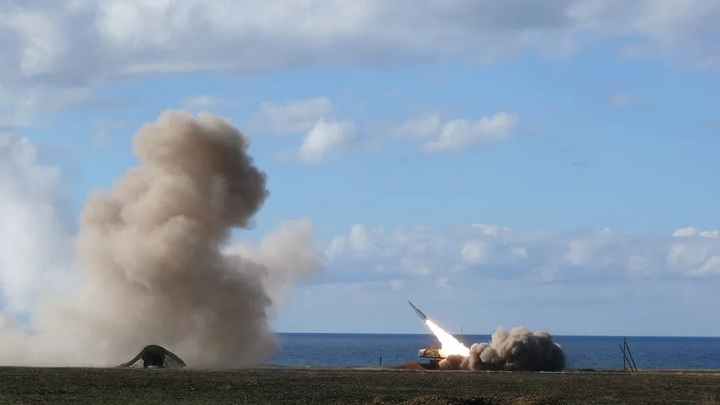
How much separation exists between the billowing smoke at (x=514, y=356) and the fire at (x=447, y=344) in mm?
3755

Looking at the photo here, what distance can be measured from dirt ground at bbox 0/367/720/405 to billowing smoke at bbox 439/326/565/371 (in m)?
9.89

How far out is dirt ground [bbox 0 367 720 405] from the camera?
4769 centimetres

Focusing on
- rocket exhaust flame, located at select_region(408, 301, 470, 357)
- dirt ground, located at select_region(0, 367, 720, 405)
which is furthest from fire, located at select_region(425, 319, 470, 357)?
dirt ground, located at select_region(0, 367, 720, 405)

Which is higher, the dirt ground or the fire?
the fire

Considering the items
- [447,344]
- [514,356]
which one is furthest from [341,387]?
[447,344]

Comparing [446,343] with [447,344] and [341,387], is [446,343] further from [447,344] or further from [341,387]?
[341,387]

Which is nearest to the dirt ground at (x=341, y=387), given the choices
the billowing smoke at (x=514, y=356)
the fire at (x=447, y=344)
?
the billowing smoke at (x=514, y=356)

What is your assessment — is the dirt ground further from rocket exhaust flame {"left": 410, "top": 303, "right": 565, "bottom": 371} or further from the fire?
the fire

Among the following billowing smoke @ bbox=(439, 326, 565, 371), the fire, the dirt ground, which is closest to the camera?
the dirt ground

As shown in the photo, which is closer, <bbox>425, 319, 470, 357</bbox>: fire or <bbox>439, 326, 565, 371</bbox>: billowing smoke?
<bbox>439, 326, 565, 371</bbox>: billowing smoke

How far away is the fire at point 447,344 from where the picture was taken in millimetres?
88569

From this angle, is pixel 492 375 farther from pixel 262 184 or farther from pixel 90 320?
pixel 90 320

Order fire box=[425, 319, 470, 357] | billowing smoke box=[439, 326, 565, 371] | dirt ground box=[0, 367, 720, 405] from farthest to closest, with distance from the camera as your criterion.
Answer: fire box=[425, 319, 470, 357] < billowing smoke box=[439, 326, 565, 371] < dirt ground box=[0, 367, 720, 405]

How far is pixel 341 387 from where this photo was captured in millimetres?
56469
